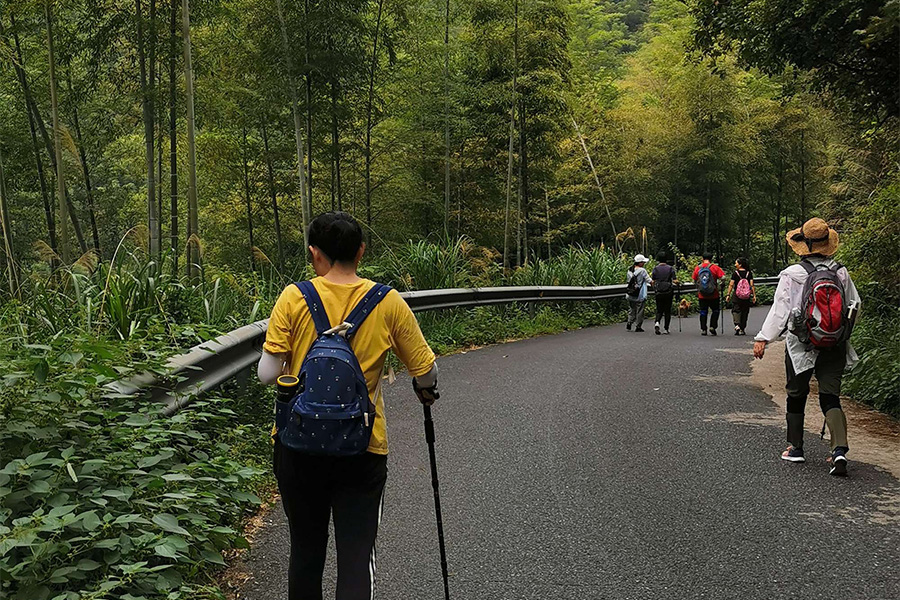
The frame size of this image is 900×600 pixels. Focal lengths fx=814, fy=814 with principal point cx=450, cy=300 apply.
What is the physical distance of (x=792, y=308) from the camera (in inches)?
227

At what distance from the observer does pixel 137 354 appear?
4.68 meters

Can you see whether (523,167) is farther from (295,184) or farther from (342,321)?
(342,321)

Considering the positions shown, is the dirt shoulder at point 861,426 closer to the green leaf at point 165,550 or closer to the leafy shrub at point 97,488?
the leafy shrub at point 97,488

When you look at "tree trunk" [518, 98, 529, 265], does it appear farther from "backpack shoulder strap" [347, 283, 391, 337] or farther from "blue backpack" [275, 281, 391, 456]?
"blue backpack" [275, 281, 391, 456]

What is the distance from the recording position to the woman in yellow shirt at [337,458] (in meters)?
2.80

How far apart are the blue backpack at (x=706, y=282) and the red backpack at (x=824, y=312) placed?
1076 centimetres

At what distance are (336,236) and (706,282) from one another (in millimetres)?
14455

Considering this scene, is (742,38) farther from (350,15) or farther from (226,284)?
(226,284)

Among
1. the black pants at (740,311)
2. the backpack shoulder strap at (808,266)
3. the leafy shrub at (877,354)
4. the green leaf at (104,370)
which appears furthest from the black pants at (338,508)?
the black pants at (740,311)

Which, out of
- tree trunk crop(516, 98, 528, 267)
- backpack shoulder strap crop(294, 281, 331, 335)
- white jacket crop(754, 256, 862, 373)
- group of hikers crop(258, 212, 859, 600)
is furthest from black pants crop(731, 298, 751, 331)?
backpack shoulder strap crop(294, 281, 331, 335)

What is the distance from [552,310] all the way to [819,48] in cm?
938

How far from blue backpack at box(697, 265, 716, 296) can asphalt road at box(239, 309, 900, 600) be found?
8.18 metres

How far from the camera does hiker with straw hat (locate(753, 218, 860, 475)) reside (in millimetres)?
5594

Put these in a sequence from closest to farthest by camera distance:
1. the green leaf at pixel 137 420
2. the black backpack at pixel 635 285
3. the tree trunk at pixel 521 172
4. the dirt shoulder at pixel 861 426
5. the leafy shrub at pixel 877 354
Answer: the green leaf at pixel 137 420 → the dirt shoulder at pixel 861 426 → the leafy shrub at pixel 877 354 → the black backpack at pixel 635 285 → the tree trunk at pixel 521 172
